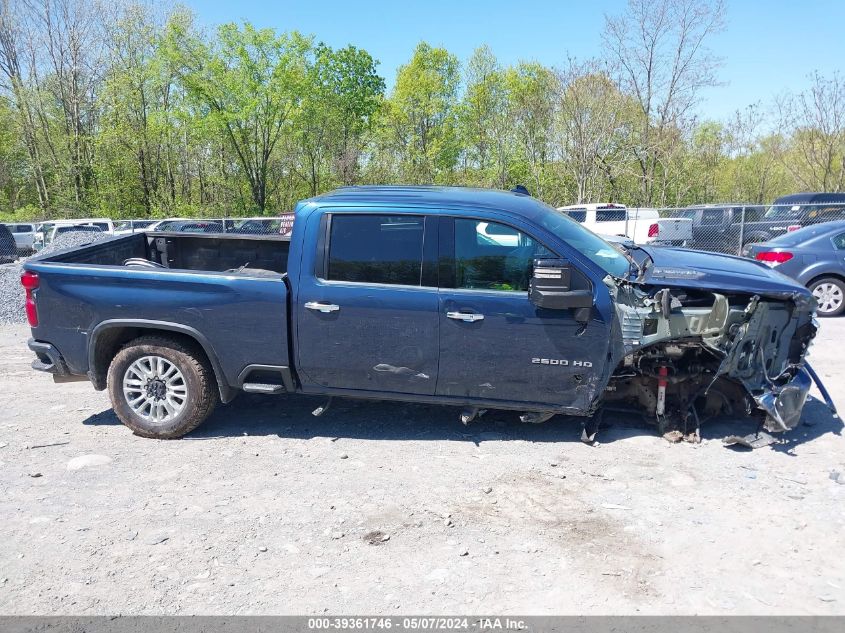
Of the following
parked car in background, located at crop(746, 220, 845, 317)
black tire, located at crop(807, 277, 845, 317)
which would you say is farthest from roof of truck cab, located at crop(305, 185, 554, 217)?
black tire, located at crop(807, 277, 845, 317)

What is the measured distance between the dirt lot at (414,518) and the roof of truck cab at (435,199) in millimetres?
1894

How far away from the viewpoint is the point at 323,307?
4.79 m

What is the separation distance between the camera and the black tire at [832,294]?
32.4 feet

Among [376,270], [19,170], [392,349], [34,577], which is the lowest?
[34,577]

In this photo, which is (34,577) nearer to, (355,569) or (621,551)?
(355,569)

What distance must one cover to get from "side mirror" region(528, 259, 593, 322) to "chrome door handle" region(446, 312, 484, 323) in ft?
1.41

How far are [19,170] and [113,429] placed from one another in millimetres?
38004

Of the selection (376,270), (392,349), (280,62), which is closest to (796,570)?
(392,349)

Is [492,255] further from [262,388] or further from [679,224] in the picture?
[679,224]

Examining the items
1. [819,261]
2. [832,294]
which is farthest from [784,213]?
[819,261]

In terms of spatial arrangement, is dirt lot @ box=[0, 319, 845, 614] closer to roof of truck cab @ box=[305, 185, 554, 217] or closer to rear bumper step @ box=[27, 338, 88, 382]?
rear bumper step @ box=[27, 338, 88, 382]

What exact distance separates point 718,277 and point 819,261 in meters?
6.57

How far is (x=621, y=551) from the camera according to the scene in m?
3.56

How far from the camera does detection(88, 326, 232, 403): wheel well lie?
5.11 metres
